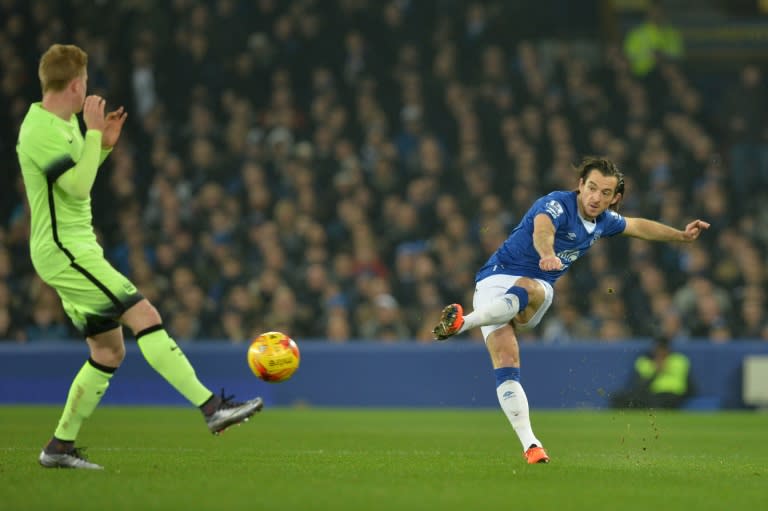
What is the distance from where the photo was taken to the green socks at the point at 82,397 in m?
8.14

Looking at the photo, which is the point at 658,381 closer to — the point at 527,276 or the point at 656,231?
the point at 656,231

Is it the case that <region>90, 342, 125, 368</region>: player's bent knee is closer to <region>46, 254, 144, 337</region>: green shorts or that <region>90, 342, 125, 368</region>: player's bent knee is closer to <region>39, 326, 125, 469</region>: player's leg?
<region>39, 326, 125, 469</region>: player's leg

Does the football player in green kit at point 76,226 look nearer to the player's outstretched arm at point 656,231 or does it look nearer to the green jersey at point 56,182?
the green jersey at point 56,182

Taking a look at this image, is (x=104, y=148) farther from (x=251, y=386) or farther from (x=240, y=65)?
(x=240, y=65)

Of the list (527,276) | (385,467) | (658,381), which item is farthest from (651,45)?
(385,467)

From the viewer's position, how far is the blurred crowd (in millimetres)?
18266

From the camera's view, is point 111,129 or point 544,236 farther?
point 544,236

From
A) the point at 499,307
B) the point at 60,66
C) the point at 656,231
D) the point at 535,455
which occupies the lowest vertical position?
the point at 535,455

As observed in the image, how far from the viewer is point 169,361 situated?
791 cm

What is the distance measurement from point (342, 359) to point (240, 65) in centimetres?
574

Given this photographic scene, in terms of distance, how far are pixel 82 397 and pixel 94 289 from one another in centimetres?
73

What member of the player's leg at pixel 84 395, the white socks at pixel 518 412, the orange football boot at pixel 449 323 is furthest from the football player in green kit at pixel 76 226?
the white socks at pixel 518 412

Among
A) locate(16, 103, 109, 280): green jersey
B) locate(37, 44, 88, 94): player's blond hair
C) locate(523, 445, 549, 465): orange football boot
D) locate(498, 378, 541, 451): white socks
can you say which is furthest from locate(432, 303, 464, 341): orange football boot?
locate(37, 44, 88, 94): player's blond hair

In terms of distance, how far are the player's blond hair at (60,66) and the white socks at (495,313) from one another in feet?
9.95
